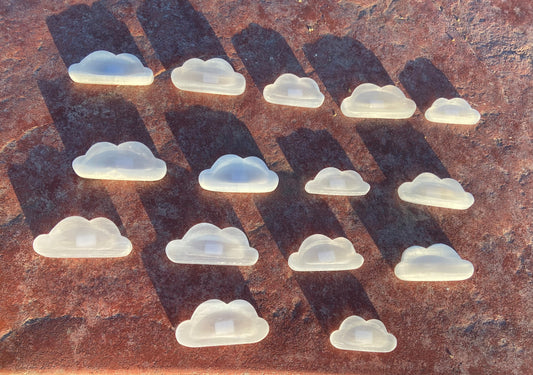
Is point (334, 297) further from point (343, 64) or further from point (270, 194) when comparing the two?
point (343, 64)

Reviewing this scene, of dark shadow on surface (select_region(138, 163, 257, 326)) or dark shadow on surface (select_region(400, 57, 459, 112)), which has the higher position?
dark shadow on surface (select_region(400, 57, 459, 112))

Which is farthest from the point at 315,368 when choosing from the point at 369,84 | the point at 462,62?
the point at 462,62

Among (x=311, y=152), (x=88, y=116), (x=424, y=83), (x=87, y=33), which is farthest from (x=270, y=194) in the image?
(x=87, y=33)

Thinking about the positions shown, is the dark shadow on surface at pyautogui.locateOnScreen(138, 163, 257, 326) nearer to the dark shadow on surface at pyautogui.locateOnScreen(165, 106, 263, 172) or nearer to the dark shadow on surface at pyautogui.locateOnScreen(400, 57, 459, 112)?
the dark shadow on surface at pyautogui.locateOnScreen(165, 106, 263, 172)

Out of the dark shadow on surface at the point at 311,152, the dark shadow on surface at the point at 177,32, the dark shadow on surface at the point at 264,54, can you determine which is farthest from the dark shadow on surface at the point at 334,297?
the dark shadow on surface at the point at 177,32

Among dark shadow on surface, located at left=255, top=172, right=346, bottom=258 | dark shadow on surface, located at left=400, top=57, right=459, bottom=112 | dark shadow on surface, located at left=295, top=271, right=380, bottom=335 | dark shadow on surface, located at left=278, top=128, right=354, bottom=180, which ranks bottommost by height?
dark shadow on surface, located at left=295, top=271, right=380, bottom=335

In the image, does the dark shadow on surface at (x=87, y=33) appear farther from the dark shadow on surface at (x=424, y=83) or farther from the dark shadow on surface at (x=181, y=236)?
the dark shadow on surface at (x=424, y=83)

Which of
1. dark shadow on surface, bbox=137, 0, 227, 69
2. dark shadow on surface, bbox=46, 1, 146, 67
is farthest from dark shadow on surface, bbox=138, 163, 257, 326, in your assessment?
dark shadow on surface, bbox=46, 1, 146, 67
